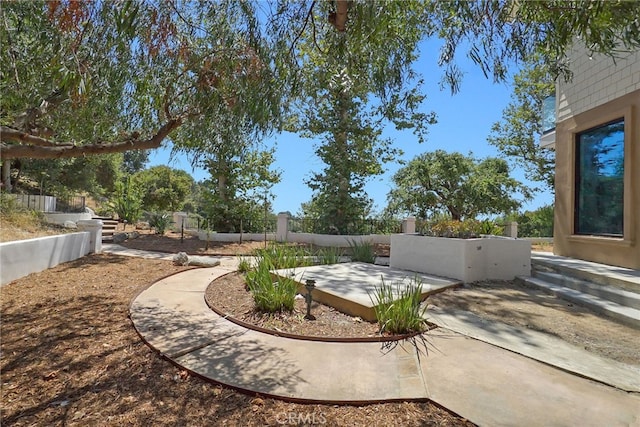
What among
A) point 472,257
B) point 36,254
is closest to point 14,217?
point 36,254

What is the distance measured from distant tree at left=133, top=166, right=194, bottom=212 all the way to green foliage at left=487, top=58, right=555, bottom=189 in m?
18.0

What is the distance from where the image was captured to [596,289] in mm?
4723

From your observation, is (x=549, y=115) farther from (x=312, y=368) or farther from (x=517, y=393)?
(x=312, y=368)

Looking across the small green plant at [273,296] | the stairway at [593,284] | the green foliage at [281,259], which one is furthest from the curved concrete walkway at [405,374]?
the green foliage at [281,259]

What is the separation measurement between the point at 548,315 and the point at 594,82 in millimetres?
5066

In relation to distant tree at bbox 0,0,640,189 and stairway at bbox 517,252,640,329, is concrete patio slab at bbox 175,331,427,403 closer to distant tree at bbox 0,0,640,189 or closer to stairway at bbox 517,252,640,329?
distant tree at bbox 0,0,640,189

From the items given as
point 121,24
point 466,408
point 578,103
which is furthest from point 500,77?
point 578,103

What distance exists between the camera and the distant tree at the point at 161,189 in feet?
62.8

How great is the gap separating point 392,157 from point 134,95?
32.8ft

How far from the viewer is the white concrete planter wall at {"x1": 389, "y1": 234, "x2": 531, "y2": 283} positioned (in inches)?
222

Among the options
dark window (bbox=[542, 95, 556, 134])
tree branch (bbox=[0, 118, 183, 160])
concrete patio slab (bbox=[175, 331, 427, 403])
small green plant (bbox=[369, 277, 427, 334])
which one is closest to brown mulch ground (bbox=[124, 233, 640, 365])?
small green plant (bbox=[369, 277, 427, 334])

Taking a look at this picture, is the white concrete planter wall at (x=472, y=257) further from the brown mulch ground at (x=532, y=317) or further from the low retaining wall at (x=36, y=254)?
the low retaining wall at (x=36, y=254)

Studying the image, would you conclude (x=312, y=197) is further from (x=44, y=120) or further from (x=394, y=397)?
(x=394, y=397)

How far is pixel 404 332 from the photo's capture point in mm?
3455
